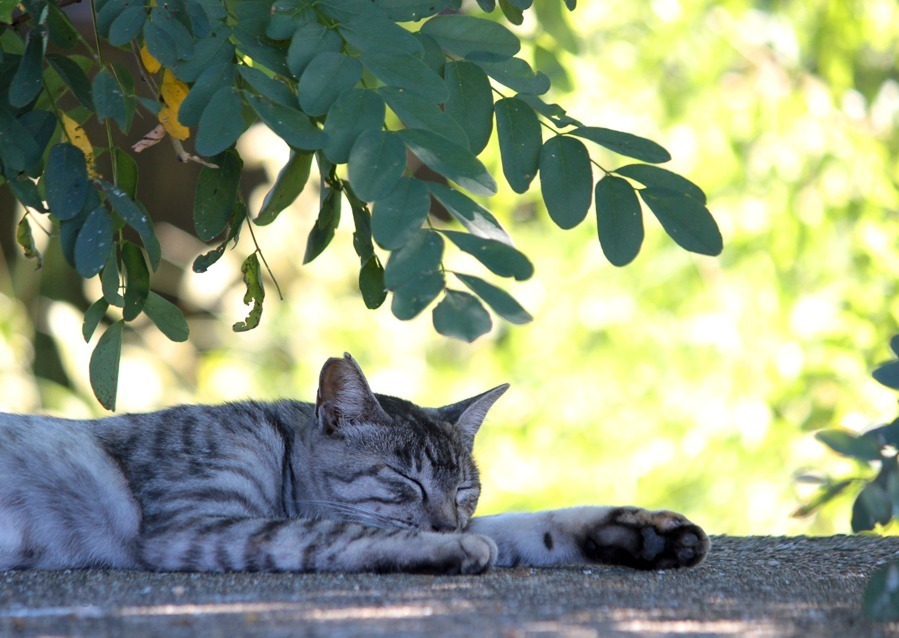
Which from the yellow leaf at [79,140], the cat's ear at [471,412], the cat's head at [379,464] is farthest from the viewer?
the cat's ear at [471,412]

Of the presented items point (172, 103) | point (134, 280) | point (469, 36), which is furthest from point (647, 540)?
point (172, 103)

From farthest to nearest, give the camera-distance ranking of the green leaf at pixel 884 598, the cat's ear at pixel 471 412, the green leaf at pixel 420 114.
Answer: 1. the cat's ear at pixel 471 412
2. the green leaf at pixel 420 114
3. the green leaf at pixel 884 598

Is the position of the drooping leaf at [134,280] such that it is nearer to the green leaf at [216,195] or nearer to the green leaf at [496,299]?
the green leaf at [216,195]

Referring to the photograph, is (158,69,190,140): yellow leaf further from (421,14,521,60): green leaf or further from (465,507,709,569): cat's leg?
(465,507,709,569): cat's leg

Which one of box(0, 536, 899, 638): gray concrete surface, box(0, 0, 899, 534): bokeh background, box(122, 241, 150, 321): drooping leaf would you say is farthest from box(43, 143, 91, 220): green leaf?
box(0, 0, 899, 534): bokeh background

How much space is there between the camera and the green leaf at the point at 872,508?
1643 millimetres

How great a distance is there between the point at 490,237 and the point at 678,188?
0.48 metres

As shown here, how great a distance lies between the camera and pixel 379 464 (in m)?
2.56

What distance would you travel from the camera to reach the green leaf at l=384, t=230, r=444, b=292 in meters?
1.59

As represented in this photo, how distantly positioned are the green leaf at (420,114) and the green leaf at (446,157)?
27 millimetres

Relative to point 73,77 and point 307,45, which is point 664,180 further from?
point 73,77

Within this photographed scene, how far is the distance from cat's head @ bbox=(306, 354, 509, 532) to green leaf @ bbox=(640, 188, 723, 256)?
34.0 inches

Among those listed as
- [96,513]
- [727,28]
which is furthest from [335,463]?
[727,28]

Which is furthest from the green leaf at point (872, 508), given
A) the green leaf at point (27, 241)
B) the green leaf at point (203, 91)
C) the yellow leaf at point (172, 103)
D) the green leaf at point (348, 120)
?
the green leaf at point (27, 241)
